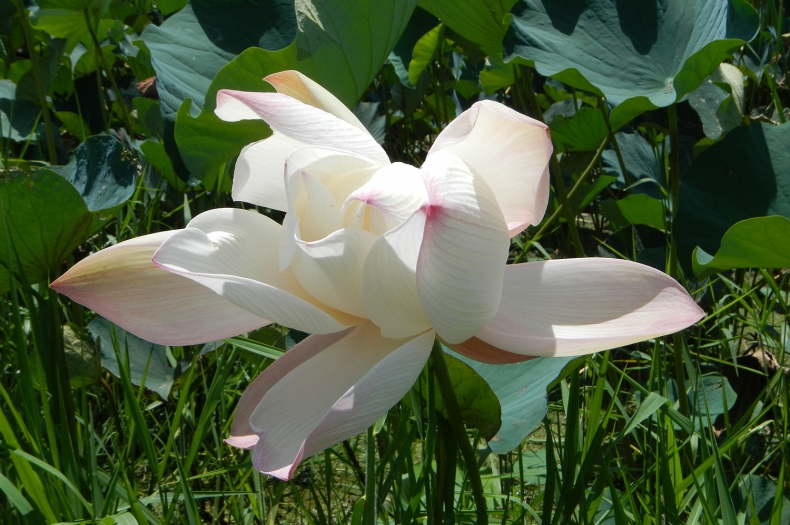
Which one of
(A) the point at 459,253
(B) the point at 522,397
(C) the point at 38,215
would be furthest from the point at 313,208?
(C) the point at 38,215

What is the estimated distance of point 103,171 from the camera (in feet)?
3.55

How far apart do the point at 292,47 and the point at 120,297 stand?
363 mm

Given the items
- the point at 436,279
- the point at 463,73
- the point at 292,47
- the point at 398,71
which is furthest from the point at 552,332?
the point at 463,73

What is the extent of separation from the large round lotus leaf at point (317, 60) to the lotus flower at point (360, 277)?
221 millimetres

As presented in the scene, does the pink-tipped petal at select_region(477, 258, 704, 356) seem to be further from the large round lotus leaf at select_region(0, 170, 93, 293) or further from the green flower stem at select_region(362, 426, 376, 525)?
the large round lotus leaf at select_region(0, 170, 93, 293)

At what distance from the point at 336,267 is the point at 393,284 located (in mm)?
37

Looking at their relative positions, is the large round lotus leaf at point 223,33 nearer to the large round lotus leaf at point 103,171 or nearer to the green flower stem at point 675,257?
the large round lotus leaf at point 103,171

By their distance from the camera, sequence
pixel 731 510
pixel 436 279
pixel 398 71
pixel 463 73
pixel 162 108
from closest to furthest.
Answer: pixel 436 279, pixel 731 510, pixel 162 108, pixel 398 71, pixel 463 73

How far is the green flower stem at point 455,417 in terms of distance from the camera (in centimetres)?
49

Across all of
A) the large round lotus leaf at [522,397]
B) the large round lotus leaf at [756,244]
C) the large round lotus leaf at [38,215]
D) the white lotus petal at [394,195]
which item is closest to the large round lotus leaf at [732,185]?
the large round lotus leaf at [756,244]

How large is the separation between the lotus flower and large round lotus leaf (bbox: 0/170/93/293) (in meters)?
0.34

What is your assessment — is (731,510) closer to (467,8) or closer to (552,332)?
(552,332)

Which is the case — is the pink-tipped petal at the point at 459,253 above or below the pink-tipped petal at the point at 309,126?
below

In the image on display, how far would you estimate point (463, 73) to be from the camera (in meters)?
2.03
